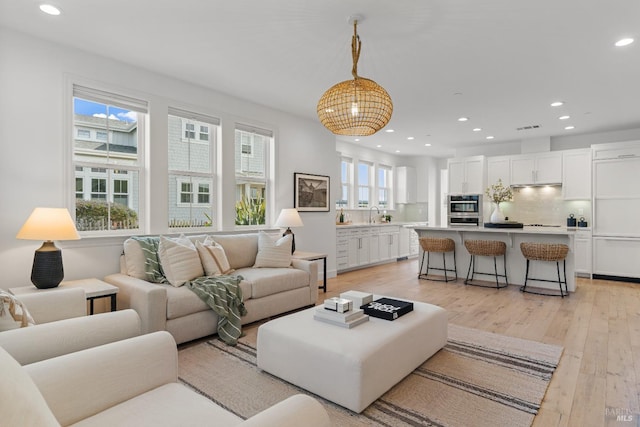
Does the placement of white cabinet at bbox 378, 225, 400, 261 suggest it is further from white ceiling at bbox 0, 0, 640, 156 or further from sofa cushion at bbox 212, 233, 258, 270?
sofa cushion at bbox 212, 233, 258, 270

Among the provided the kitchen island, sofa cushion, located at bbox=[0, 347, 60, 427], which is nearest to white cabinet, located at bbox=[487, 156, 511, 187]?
the kitchen island

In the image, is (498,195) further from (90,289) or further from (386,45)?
(90,289)

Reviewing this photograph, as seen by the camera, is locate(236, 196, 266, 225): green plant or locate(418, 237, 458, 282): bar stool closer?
locate(236, 196, 266, 225): green plant

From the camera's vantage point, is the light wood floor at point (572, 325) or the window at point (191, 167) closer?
the light wood floor at point (572, 325)

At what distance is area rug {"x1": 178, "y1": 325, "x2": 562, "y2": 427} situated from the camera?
82.3 inches

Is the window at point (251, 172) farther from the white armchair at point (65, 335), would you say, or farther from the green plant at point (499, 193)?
the green plant at point (499, 193)

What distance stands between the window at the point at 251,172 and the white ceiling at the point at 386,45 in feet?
1.70

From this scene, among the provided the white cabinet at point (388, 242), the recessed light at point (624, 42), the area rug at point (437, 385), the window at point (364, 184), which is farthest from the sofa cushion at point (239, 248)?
the window at point (364, 184)

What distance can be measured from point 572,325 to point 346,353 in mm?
2984

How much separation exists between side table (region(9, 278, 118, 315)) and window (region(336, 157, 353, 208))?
5315 millimetres

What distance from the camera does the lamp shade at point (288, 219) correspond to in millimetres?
5062

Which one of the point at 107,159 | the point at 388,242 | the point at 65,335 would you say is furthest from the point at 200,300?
the point at 388,242

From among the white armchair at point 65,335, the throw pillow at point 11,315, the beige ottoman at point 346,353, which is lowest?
the beige ottoman at point 346,353

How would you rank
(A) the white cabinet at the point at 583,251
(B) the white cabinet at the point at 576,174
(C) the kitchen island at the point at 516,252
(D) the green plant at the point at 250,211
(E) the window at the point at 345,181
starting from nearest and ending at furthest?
(D) the green plant at the point at 250,211
(C) the kitchen island at the point at 516,252
(A) the white cabinet at the point at 583,251
(B) the white cabinet at the point at 576,174
(E) the window at the point at 345,181
